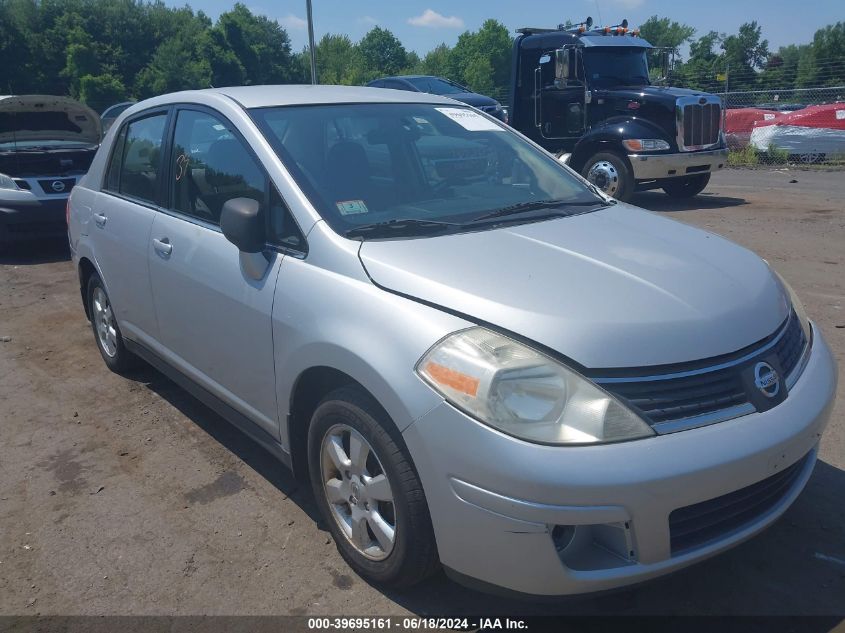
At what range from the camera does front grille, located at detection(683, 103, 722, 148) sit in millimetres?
11125

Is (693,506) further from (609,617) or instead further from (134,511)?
(134,511)

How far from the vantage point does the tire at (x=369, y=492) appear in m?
2.51

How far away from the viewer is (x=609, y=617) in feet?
8.73

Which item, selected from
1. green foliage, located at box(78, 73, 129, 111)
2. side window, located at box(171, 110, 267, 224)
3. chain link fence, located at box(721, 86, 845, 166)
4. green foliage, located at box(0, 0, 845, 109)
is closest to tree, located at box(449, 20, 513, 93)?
green foliage, located at box(0, 0, 845, 109)

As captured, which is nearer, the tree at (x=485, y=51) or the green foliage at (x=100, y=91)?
the green foliage at (x=100, y=91)

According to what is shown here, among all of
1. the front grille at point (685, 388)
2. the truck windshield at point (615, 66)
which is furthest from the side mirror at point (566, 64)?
the front grille at point (685, 388)

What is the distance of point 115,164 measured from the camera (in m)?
4.80

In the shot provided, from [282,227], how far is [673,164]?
9157 mm

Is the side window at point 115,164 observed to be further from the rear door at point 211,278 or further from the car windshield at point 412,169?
the car windshield at point 412,169

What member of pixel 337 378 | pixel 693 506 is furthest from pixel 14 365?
pixel 693 506

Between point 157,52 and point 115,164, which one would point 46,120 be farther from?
point 157,52

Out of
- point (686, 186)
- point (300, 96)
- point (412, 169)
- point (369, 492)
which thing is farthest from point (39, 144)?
point (686, 186)

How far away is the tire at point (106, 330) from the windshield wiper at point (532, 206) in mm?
2741

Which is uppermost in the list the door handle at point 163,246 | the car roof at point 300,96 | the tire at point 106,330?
the car roof at point 300,96
